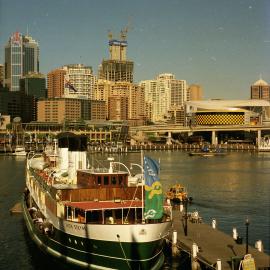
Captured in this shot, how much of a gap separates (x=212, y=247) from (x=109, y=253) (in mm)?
6437

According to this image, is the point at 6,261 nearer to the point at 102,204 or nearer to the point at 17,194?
the point at 102,204

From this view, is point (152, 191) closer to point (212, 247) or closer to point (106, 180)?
point (106, 180)

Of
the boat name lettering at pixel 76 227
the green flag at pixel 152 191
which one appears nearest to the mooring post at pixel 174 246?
the green flag at pixel 152 191

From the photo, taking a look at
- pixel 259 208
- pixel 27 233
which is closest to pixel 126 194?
pixel 27 233

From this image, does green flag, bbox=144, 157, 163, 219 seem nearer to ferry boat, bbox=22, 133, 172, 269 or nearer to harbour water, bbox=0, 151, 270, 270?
ferry boat, bbox=22, 133, 172, 269

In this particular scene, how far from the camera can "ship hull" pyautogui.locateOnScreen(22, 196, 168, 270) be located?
25453mm

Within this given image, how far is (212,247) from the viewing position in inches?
1161

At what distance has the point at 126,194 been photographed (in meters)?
29.2

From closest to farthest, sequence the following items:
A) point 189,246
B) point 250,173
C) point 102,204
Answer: point 102,204 → point 189,246 → point 250,173

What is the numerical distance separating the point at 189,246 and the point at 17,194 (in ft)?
119

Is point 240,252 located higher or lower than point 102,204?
lower

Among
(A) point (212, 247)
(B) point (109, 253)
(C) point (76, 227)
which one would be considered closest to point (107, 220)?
(C) point (76, 227)

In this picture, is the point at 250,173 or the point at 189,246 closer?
the point at 189,246

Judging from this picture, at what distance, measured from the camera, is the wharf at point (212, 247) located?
88.2ft
